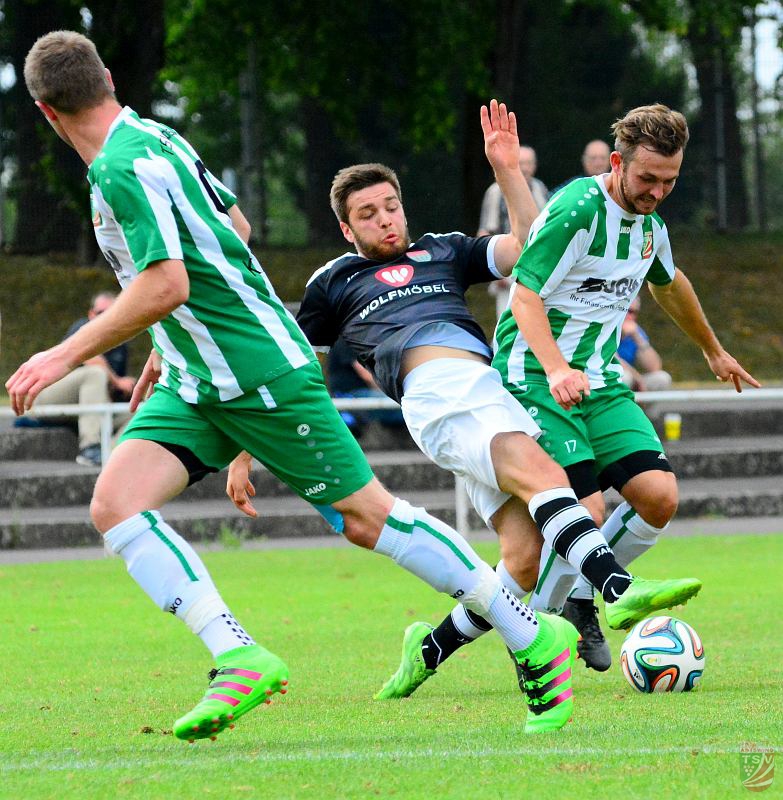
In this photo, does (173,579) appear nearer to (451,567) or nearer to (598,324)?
(451,567)

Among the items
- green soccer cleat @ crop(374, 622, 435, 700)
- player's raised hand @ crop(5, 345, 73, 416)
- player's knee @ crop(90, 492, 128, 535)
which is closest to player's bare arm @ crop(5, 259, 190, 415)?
player's raised hand @ crop(5, 345, 73, 416)

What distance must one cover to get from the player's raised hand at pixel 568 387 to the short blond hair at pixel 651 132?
0.94 metres

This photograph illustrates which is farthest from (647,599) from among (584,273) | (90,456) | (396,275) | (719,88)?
(719,88)

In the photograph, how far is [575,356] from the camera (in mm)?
6203

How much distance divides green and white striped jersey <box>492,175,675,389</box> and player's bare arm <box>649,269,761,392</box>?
0.91 ft

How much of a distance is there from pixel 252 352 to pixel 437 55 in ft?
62.1

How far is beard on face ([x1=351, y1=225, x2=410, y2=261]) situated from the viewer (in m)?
6.26

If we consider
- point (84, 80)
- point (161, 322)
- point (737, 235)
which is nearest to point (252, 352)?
point (161, 322)

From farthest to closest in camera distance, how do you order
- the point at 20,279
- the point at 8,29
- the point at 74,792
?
1. the point at 8,29
2. the point at 20,279
3. the point at 74,792

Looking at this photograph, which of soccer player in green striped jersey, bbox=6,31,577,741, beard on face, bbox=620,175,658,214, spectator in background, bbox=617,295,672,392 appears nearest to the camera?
soccer player in green striped jersey, bbox=6,31,577,741

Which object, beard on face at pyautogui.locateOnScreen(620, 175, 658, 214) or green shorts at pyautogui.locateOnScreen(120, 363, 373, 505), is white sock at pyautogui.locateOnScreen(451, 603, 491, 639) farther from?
beard on face at pyautogui.locateOnScreen(620, 175, 658, 214)

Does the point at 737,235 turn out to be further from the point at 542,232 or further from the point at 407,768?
the point at 407,768

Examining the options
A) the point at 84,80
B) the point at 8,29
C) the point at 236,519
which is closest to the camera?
the point at 84,80

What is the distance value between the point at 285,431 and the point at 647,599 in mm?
1404
